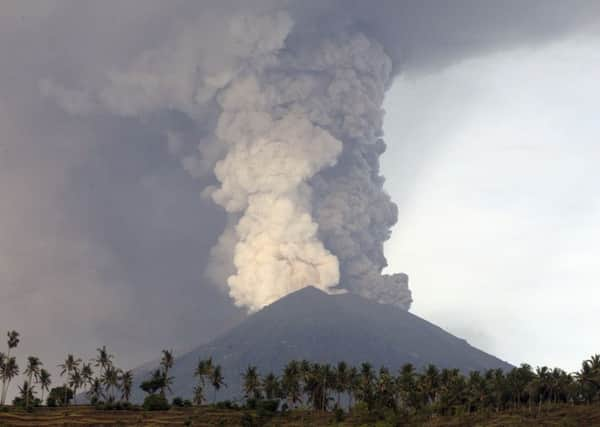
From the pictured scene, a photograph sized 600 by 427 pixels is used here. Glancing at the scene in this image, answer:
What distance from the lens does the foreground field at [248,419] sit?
15375 cm

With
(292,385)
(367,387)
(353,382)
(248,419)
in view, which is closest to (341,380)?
(353,382)

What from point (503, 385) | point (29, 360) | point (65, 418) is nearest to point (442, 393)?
point (503, 385)

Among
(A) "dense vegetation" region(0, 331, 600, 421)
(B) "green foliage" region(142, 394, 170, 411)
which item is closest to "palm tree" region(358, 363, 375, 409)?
(A) "dense vegetation" region(0, 331, 600, 421)

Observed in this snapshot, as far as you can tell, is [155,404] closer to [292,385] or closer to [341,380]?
[292,385]

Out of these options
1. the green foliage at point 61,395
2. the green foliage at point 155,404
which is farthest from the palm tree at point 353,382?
the green foliage at point 61,395

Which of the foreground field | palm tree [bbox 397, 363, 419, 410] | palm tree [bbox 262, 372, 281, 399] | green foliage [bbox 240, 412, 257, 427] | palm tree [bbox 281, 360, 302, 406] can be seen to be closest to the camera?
the foreground field

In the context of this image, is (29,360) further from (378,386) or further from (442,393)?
(442,393)

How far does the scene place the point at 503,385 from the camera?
578 feet

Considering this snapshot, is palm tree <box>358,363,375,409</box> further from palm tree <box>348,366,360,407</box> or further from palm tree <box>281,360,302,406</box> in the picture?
palm tree <box>281,360,302,406</box>

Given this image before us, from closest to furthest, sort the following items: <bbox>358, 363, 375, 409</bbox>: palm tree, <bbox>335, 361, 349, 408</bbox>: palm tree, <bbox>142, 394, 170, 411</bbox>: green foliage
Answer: <bbox>358, 363, 375, 409</bbox>: palm tree → <bbox>142, 394, 170, 411</bbox>: green foliage → <bbox>335, 361, 349, 408</bbox>: palm tree

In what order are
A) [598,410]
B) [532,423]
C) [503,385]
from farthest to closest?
[503,385]
[598,410]
[532,423]

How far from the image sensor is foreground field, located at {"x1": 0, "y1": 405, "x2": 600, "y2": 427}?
153750 millimetres

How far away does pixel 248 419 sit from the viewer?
16412 cm

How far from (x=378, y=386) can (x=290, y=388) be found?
19900mm
